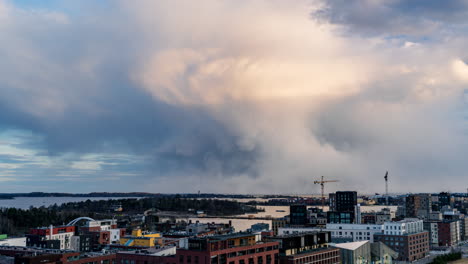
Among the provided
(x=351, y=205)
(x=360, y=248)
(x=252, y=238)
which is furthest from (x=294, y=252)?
(x=351, y=205)

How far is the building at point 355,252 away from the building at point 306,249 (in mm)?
3633

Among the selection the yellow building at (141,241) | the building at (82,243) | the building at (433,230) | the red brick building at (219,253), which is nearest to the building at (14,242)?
the building at (82,243)

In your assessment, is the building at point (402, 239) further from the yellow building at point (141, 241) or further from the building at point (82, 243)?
the building at point (82, 243)

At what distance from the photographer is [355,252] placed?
8694 centimetres

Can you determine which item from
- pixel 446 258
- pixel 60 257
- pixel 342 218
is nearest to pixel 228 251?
pixel 60 257

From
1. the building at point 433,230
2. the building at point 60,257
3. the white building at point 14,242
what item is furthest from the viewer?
the building at point 433,230

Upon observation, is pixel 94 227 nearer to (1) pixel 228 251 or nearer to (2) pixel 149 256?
(2) pixel 149 256

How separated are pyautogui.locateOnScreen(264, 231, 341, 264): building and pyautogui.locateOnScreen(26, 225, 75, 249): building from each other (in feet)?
172

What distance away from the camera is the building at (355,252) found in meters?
85.9

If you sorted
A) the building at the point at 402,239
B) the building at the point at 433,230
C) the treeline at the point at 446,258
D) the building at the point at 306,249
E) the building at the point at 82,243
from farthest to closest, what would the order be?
the building at the point at 433,230 → the building at the point at 402,239 → the building at the point at 82,243 → the treeline at the point at 446,258 → the building at the point at 306,249

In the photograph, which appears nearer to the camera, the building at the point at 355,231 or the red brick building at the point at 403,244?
the red brick building at the point at 403,244

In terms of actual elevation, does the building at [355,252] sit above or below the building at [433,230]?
above

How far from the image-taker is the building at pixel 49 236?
101831 mm

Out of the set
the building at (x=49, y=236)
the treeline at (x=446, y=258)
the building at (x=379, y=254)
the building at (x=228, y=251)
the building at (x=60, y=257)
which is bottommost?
the treeline at (x=446, y=258)
